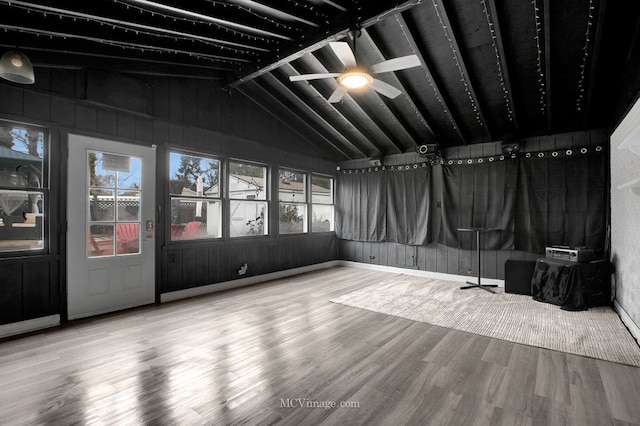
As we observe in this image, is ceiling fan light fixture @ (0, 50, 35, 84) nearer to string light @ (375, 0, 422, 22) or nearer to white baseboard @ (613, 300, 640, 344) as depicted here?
string light @ (375, 0, 422, 22)

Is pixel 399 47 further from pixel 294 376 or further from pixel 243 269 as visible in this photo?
pixel 243 269

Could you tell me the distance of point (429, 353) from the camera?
2.73m

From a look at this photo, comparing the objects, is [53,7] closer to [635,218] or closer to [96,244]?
[96,244]

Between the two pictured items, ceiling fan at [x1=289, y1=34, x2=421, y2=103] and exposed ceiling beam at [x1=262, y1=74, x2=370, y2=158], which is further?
exposed ceiling beam at [x1=262, y1=74, x2=370, y2=158]

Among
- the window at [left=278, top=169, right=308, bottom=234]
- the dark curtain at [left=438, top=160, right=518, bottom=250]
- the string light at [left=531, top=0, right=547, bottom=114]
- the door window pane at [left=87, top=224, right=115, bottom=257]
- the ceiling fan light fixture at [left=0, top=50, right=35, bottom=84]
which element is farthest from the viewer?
the window at [left=278, top=169, right=308, bottom=234]

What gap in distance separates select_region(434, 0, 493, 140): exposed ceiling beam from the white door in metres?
3.95

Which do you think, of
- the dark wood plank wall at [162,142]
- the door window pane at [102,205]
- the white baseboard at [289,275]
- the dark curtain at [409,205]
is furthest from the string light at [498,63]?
the door window pane at [102,205]

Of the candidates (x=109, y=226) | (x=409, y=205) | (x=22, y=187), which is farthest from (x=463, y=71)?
(x=22, y=187)

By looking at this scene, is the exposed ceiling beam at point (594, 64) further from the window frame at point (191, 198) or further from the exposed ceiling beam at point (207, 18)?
the window frame at point (191, 198)

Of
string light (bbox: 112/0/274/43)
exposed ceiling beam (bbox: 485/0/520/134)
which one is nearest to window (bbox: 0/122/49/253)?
string light (bbox: 112/0/274/43)

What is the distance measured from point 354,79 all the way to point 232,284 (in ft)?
12.3

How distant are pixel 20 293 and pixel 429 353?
13.7 feet

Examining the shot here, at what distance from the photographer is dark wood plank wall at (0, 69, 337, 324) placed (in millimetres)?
3246

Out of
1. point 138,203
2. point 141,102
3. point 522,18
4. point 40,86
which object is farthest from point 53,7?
point 522,18
